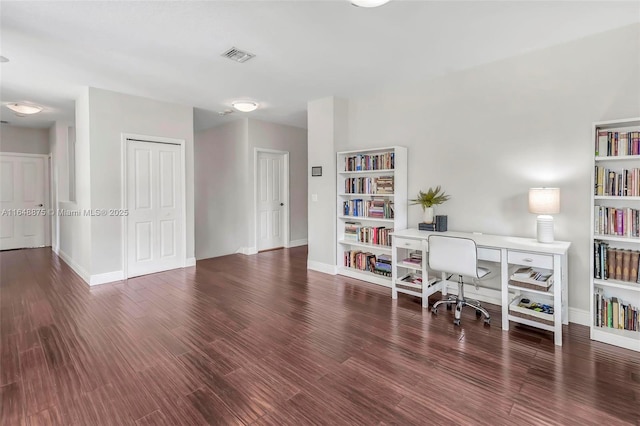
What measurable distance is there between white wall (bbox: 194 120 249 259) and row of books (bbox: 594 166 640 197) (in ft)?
16.7

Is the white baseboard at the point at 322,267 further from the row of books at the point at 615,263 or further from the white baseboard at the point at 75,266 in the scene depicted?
the white baseboard at the point at 75,266

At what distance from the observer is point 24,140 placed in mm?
6668

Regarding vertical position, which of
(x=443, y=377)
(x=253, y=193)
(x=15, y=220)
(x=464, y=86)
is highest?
(x=464, y=86)

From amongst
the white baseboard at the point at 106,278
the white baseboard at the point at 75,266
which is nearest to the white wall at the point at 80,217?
the white baseboard at the point at 75,266

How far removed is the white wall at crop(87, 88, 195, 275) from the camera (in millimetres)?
4152

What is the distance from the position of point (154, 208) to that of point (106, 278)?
1.15 metres

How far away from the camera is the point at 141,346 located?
99.6 inches

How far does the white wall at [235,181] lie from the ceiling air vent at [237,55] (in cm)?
279

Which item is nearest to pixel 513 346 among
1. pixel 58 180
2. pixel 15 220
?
pixel 58 180

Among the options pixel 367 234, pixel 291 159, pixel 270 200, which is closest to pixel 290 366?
pixel 367 234

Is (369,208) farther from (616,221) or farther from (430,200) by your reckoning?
(616,221)

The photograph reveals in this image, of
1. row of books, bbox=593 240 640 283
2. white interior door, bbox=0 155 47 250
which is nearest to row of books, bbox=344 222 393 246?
row of books, bbox=593 240 640 283

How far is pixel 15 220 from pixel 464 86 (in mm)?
8893

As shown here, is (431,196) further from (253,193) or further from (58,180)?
(58,180)
